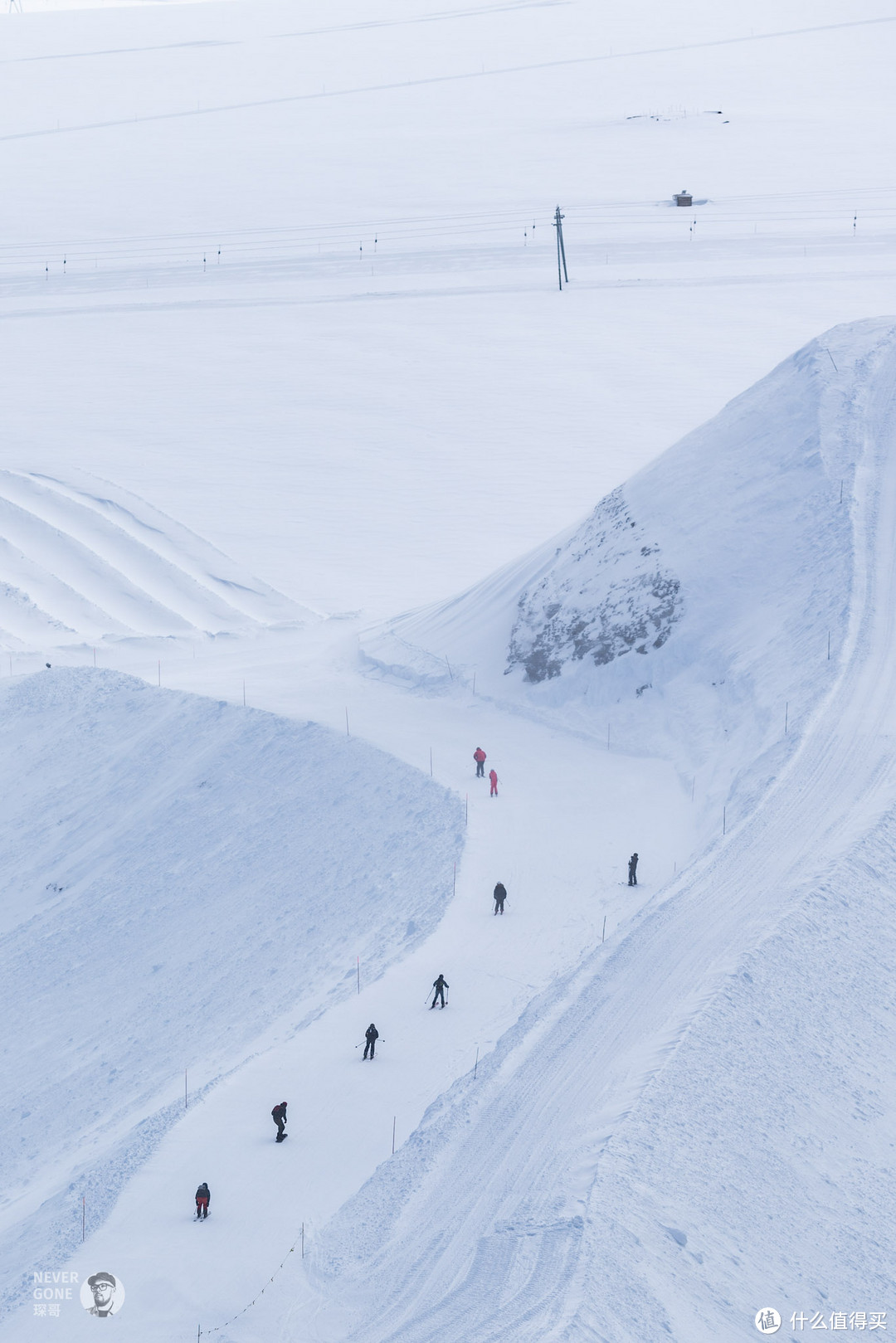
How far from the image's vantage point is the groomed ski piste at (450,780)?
15305 mm

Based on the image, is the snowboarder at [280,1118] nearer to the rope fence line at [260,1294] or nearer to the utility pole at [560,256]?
the rope fence line at [260,1294]

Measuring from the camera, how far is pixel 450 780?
86.8 feet

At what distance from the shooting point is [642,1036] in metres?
17.8

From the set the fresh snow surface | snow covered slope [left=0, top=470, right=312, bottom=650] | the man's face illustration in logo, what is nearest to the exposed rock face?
the fresh snow surface

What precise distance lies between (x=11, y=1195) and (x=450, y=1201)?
7.76 metres

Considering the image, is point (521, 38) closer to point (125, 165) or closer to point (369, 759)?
point (125, 165)

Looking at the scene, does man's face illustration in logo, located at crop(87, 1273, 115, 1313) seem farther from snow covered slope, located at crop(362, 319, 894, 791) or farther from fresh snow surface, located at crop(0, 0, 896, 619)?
fresh snow surface, located at crop(0, 0, 896, 619)

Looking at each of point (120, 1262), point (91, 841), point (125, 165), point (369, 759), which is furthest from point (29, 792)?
point (125, 165)

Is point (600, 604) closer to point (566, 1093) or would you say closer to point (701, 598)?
point (701, 598)

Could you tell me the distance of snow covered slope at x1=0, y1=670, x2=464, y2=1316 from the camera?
20781 mm

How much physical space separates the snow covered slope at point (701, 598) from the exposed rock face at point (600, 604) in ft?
0.13

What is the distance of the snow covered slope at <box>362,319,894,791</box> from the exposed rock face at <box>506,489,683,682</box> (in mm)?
41

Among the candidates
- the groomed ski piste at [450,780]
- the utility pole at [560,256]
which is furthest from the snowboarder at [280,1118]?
the utility pole at [560,256]

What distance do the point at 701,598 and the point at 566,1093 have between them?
14.5 meters
